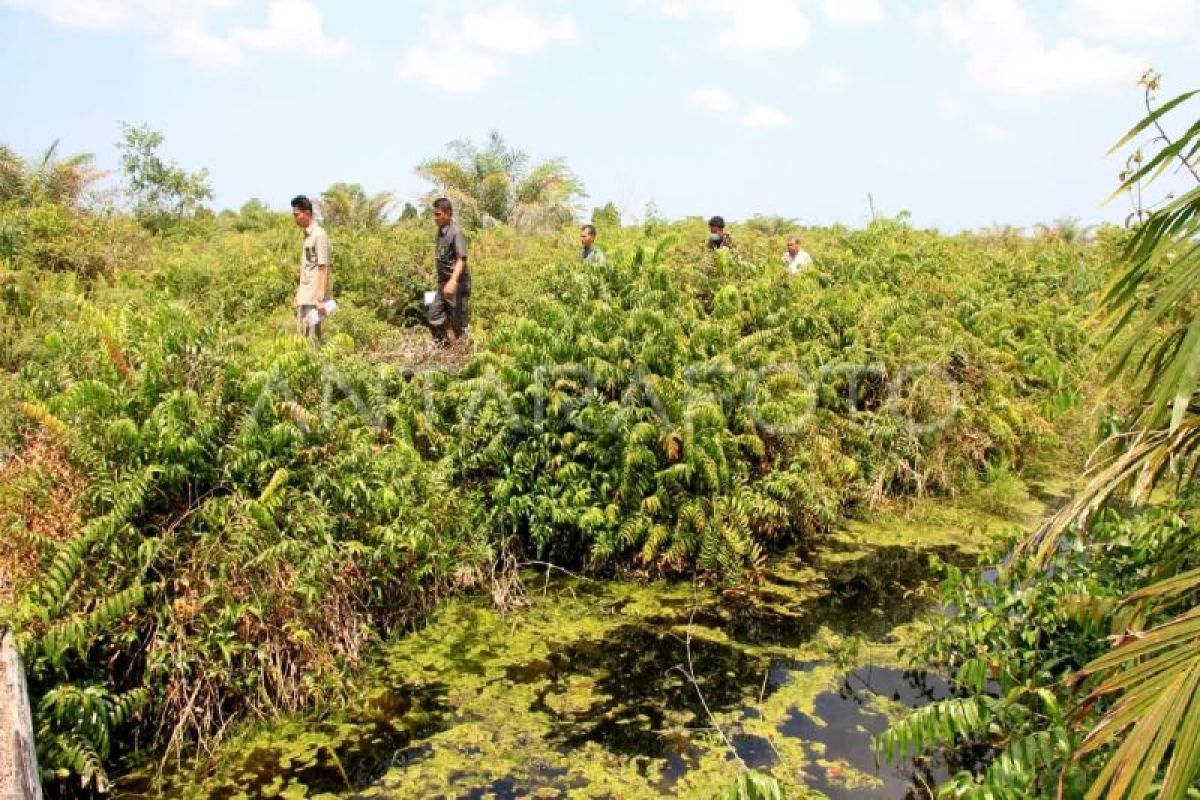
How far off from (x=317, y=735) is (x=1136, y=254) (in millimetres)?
4442

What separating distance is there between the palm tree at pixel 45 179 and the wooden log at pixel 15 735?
11.4m

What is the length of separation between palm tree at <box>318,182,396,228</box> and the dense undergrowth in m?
4.77

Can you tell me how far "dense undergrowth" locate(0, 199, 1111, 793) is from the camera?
4934 millimetres

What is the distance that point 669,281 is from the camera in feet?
26.9

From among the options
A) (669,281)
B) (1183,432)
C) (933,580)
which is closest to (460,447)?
(669,281)

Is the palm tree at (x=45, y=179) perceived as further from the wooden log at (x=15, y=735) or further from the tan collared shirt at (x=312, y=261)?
the wooden log at (x=15, y=735)

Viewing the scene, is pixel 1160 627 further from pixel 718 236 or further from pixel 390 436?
pixel 718 236

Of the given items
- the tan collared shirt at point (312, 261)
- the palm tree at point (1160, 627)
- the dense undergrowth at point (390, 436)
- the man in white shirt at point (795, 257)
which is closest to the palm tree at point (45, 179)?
the dense undergrowth at point (390, 436)

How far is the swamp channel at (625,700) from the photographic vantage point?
473 cm

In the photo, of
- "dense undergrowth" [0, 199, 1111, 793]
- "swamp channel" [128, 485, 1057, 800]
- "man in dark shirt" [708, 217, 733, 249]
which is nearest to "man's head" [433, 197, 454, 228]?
"dense undergrowth" [0, 199, 1111, 793]

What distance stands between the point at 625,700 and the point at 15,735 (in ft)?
9.94

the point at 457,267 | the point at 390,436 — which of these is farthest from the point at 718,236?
the point at 390,436

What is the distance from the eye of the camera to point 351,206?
684 inches

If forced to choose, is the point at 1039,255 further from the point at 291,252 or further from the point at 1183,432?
the point at 1183,432
